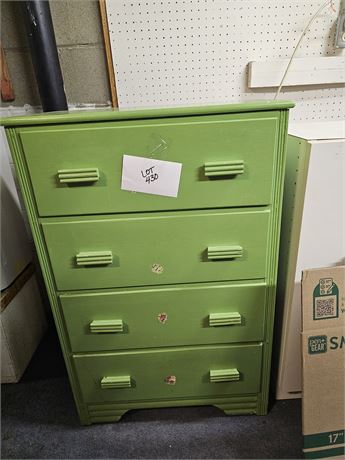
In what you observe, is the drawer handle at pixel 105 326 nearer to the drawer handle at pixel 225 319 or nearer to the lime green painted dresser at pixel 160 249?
the lime green painted dresser at pixel 160 249

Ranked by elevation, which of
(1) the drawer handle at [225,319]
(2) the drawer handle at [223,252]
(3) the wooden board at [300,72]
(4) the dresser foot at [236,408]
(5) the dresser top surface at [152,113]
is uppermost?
(3) the wooden board at [300,72]

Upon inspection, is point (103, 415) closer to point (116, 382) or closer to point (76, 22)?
point (116, 382)

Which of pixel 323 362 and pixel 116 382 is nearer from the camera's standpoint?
pixel 323 362

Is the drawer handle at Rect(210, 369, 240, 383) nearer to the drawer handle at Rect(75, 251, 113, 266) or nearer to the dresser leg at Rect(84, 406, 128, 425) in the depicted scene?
the dresser leg at Rect(84, 406, 128, 425)

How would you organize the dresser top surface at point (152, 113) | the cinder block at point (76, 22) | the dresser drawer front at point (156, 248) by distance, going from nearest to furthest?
1. the dresser top surface at point (152, 113)
2. the dresser drawer front at point (156, 248)
3. the cinder block at point (76, 22)

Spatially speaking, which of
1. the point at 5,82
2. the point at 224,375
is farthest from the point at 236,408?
the point at 5,82

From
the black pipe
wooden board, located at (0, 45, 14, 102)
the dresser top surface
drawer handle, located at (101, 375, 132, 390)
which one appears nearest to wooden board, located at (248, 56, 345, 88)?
the dresser top surface

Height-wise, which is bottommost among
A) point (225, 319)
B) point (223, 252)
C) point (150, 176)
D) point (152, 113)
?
point (225, 319)

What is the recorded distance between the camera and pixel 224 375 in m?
1.03

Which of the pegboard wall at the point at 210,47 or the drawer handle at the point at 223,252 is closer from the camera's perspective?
the drawer handle at the point at 223,252

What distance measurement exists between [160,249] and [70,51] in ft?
3.04

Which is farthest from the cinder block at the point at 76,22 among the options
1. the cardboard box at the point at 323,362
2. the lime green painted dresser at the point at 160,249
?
the cardboard box at the point at 323,362

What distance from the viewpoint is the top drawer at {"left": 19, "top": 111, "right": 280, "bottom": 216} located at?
768mm

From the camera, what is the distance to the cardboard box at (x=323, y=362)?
2.85 ft
